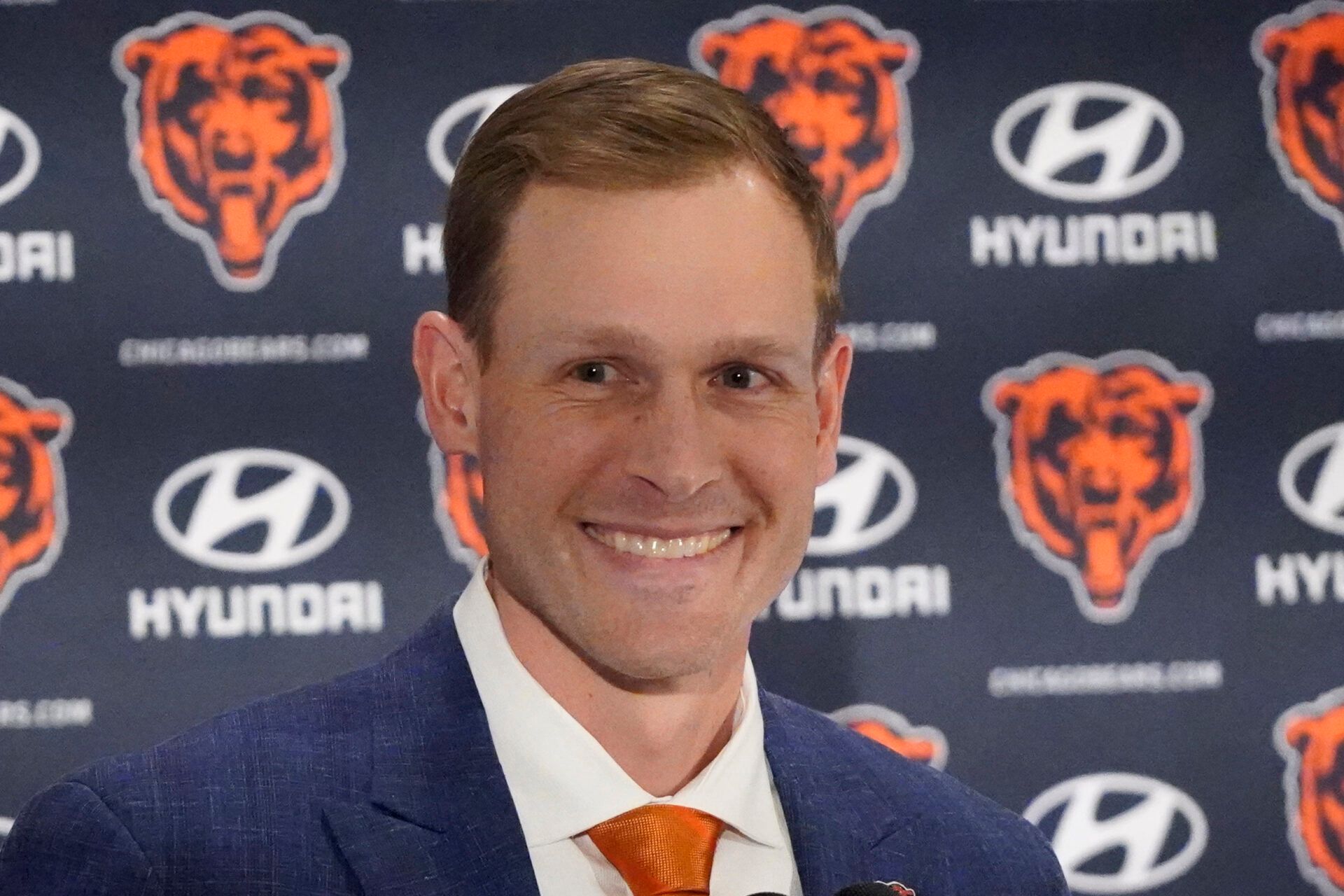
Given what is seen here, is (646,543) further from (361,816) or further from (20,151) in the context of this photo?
(20,151)

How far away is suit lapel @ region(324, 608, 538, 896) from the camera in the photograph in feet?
5.26

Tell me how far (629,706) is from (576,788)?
10 cm

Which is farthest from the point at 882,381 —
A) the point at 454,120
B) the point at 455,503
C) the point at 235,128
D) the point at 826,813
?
the point at 826,813

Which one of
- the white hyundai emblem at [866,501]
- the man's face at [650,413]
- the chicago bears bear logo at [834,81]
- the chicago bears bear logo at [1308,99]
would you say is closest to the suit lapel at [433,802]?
the man's face at [650,413]

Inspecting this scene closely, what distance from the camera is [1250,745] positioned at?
392cm

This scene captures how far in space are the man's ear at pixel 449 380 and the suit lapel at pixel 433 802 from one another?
225 millimetres

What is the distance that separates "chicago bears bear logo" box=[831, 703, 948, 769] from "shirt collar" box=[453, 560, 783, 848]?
6.85ft

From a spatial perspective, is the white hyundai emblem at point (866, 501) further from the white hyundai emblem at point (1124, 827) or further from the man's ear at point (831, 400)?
the man's ear at point (831, 400)

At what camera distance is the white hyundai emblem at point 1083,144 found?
398cm

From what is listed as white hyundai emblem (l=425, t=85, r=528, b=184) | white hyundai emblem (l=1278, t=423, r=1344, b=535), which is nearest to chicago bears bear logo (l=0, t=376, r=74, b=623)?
white hyundai emblem (l=425, t=85, r=528, b=184)

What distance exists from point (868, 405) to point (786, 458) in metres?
2.25

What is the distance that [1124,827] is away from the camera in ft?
12.8

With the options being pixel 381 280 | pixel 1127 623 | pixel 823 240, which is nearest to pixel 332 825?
pixel 823 240

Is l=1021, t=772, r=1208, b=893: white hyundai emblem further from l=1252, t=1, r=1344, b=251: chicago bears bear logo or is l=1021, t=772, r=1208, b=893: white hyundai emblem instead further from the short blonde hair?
the short blonde hair
